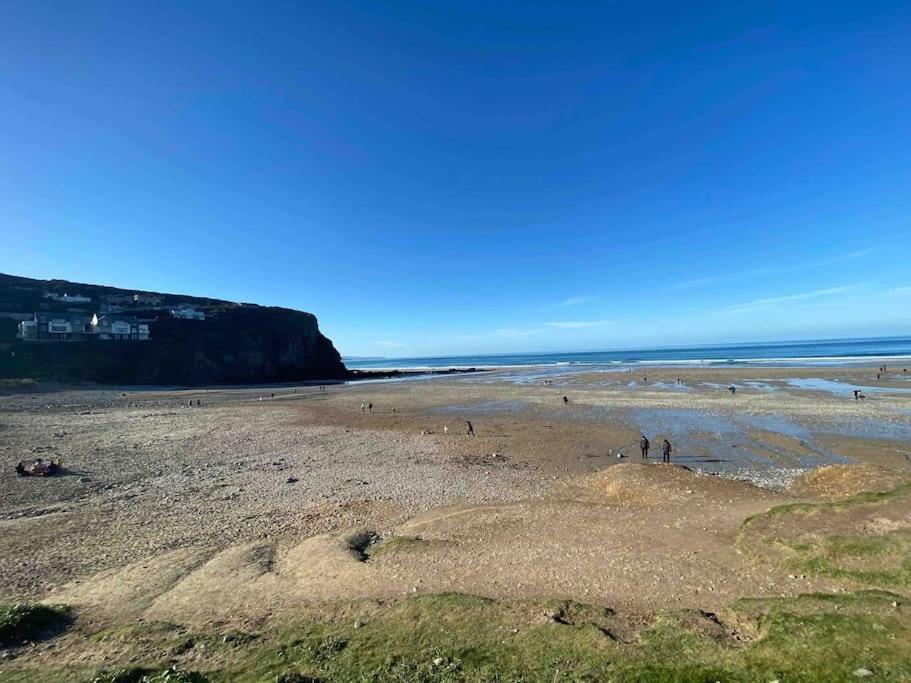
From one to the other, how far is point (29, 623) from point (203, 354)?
302 feet

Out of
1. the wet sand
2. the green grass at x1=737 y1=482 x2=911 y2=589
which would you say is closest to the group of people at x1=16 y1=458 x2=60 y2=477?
the wet sand

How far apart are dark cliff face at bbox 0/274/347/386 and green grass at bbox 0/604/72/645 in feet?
260

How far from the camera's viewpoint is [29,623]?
23.7ft

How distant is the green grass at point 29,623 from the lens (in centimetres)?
695

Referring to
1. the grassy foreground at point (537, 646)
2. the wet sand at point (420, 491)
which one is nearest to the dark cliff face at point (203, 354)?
the wet sand at point (420, 491)

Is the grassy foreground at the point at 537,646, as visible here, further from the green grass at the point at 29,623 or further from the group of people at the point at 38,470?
the group of people at the point at 38,470

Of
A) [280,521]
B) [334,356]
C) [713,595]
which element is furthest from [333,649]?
[334,356]

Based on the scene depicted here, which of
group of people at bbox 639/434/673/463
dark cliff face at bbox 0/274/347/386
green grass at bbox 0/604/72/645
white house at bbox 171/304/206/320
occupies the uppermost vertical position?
white house at bbox 171/304/206/320

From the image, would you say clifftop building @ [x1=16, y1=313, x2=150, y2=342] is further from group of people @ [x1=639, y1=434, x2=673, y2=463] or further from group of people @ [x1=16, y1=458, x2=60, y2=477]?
group of people @ [x1=639, y1=434, x2=673, y2=463]

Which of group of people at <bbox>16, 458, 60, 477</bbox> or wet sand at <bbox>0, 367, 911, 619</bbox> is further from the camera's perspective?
group of people at <bbox>16, 458, 60, 477</bbox>

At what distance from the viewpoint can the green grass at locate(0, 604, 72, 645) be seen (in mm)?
6953

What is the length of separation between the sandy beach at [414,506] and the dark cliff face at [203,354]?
47.1 m

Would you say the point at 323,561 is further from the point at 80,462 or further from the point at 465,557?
the point at 80,462

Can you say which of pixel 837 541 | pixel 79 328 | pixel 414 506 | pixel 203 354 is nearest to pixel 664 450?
pixel 837 541
